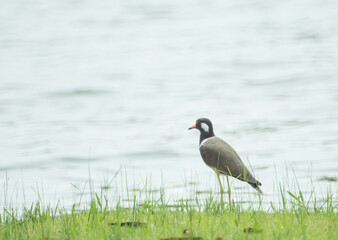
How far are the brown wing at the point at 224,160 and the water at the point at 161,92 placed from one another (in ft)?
1.38

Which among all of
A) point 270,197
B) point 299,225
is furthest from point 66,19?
point 299,225

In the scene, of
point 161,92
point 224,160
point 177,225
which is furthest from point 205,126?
point 161,92

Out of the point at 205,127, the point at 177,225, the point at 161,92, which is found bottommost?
the point at 177,225

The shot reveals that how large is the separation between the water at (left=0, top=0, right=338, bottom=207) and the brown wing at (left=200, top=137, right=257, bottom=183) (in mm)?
421

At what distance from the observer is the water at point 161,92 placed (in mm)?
11742

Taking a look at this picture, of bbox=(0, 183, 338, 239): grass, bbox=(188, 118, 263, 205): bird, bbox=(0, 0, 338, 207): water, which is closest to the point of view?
bbox=(0, 183, 338, 239): grass

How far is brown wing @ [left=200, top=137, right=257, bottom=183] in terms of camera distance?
298 inches

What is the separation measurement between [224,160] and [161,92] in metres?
14.5

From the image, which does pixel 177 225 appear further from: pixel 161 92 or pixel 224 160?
pixel 161 92

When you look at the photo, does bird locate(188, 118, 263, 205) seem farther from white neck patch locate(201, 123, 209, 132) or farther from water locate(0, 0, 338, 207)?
water locate(0, 0, 338, 207)

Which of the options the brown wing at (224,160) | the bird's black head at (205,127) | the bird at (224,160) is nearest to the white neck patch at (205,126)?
the bird's black head at (205,127)

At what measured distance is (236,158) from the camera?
300 inches

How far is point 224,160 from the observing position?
7.62 m

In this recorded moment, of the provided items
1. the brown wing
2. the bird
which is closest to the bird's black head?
the bird
